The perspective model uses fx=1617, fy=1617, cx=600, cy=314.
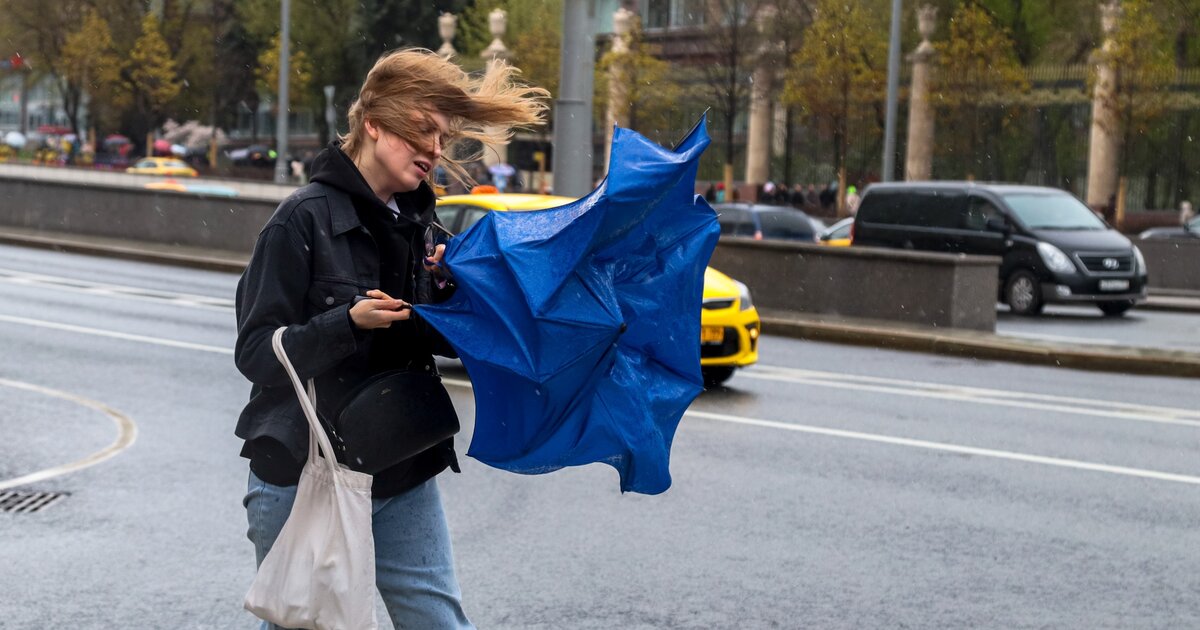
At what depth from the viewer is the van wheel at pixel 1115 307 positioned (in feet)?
74.4

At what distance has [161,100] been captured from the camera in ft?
215

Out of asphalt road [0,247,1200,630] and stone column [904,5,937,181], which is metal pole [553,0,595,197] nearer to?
asphalt road [0,247,1200,630]

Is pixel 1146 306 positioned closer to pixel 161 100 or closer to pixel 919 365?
pixel 919 365

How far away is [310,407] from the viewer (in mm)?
3246

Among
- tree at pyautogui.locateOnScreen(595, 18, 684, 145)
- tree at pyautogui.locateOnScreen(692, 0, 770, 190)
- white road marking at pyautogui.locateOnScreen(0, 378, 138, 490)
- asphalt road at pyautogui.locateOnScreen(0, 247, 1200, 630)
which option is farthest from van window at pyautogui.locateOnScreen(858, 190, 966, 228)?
tree at pyautogui.locateOnScreen(595, 18, 684, 145)

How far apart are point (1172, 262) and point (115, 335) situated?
2054cm

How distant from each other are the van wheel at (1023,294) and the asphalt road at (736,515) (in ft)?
30.7

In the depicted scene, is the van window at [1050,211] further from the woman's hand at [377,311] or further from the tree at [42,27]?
the tree at [42,27]

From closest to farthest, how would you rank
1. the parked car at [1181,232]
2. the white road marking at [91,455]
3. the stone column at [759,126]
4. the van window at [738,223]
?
1. the white road marking at [91,455]
2. the van window at [738,223]
3. the parked car at [1181,232]
4. the stone column at [759,126]

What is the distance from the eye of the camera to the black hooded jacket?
321 cm

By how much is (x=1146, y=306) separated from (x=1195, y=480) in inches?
670

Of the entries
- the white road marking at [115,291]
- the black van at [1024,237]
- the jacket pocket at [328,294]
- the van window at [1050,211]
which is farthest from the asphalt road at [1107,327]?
the jacket pocket at [328,294]

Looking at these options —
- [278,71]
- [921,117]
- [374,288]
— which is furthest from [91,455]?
[278,71]

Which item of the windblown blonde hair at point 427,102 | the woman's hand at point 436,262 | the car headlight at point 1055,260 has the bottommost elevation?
the car headlight at point 1055,260
